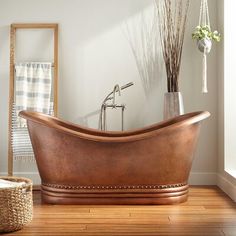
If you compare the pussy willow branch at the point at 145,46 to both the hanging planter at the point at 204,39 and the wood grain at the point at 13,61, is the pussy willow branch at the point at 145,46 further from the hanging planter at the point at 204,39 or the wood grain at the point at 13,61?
the wood grain at the point at 13,61

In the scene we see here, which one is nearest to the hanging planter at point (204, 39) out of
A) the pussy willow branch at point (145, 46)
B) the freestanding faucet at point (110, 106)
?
the pussy willow branch at point (145, 46)

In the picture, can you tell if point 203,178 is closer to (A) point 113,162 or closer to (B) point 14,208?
(A) point 113,162

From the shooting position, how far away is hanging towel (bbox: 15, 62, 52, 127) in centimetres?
465

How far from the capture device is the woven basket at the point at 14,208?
288 cm

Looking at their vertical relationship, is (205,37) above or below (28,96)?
above

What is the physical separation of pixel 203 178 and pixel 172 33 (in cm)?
152

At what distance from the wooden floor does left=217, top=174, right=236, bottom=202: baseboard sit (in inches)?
3.5

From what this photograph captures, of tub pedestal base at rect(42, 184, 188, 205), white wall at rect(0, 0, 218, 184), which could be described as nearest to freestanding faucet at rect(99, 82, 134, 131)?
white wall at rect(0, 0, 218, 184)

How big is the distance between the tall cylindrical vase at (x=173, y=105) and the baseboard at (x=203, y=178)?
0.75 meters

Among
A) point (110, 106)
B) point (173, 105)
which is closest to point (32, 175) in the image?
point (110, 106)

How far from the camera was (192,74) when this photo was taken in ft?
15.7

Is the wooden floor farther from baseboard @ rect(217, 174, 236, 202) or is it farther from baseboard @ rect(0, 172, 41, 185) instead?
baseboard @ rect(0, 172, 41, 185)

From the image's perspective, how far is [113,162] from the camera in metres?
3.67

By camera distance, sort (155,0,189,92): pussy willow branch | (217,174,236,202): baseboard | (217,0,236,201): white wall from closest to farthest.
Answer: (217,174,236,202): baseboard → (217,0,236,201): white wall → (155,0,189,92): pussy willow branch
